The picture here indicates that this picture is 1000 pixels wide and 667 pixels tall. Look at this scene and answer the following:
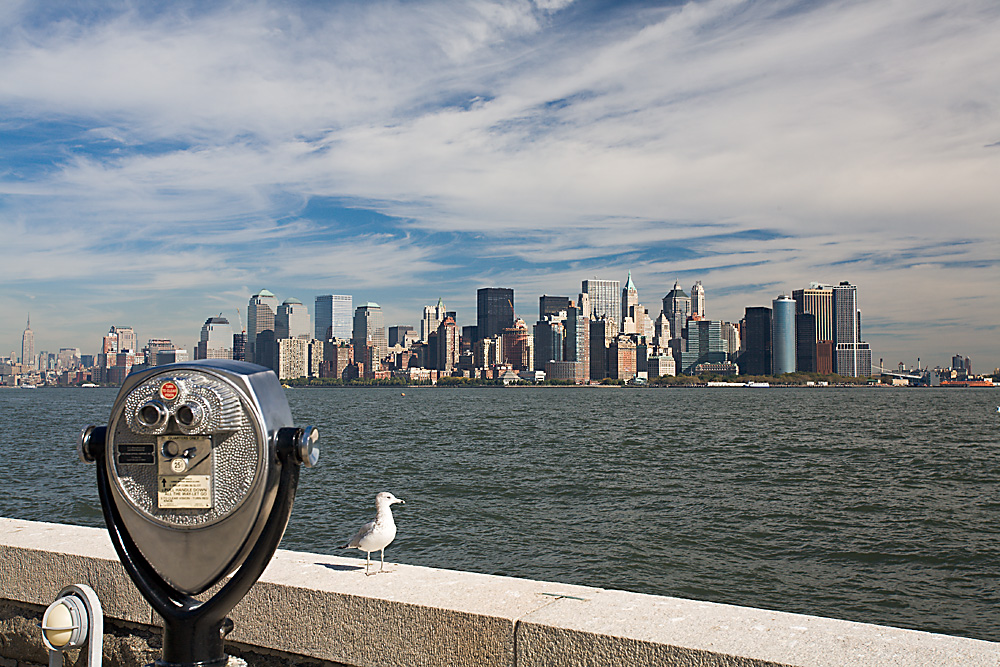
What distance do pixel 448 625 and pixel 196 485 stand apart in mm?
941

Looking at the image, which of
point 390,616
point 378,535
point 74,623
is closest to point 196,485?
point 74,623

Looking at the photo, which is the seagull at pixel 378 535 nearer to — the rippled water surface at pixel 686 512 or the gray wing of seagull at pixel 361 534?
the gray wing of seagull at pixel 361 534

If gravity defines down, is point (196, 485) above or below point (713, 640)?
above

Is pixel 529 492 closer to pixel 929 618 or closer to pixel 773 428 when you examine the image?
pixel 929 618

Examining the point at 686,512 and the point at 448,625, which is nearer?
the point at 448,625

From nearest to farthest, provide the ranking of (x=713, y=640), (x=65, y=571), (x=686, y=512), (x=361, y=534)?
(x=713, y=640) → (x=65, y=571) → (x=361, y=534) → (x=686, y=512)

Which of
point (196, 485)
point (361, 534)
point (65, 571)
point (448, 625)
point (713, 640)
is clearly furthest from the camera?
point (361, 534)

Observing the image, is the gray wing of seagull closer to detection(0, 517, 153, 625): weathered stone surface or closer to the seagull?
the seagull

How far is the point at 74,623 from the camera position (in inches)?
99.3

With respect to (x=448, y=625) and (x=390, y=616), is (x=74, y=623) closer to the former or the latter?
(x=390, y=616)

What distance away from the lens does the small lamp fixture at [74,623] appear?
250 centimetres

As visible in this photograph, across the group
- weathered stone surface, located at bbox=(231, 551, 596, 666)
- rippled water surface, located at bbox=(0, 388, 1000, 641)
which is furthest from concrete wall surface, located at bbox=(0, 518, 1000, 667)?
rippled water surface, located at bbox=(0, 388, 1000, 641)

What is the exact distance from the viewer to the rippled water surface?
12.2 m

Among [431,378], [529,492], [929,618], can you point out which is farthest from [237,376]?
[431,378]
